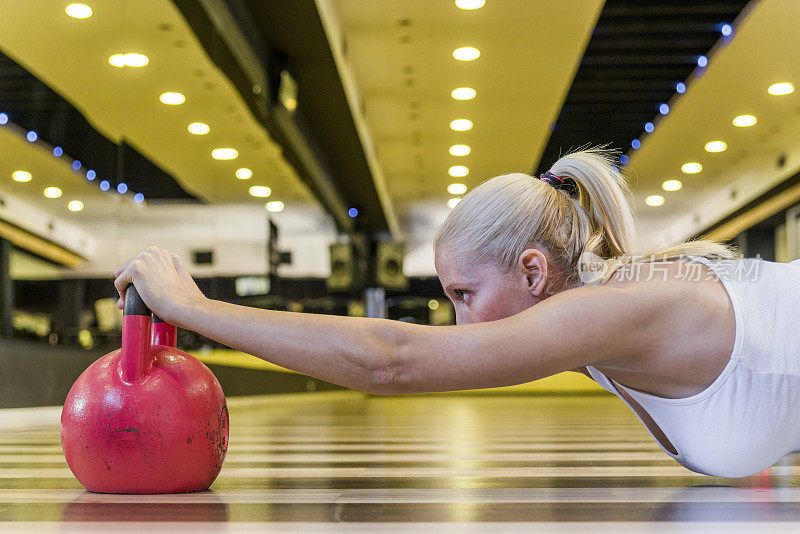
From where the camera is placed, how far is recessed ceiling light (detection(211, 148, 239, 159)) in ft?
31.6

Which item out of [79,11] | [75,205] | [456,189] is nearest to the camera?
[79,11]

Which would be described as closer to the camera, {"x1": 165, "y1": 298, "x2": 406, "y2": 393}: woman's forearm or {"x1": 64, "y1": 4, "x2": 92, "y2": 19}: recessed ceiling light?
{"x1": 165, "y1": 298, "x2": 406, "y2": 393}: woman's forearm

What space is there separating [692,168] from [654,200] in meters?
2.92

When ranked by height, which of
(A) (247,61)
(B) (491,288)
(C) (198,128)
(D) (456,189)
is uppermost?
(D) (456,189)

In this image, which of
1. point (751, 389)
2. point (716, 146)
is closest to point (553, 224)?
point (751, 389)

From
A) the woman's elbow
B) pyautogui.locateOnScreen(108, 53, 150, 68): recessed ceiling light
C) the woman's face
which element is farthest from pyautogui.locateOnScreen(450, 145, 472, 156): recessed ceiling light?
the woman's elbow

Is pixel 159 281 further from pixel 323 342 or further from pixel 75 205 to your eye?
pixel 75 205

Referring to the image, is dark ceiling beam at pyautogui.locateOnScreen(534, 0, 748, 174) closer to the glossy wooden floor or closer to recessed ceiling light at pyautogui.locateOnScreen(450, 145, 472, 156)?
recessed ceiling light at pyautogui.locateOnScreen(450, 145, 472, 156)

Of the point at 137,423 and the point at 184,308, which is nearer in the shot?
the point at 184,308

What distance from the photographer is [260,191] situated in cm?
1112

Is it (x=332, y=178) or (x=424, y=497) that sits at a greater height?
(x=332, y=178)

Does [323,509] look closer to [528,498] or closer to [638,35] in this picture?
[528,498]

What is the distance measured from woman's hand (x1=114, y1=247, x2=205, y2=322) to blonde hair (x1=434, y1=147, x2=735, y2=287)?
0.46 metres

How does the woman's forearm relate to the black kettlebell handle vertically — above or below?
below
